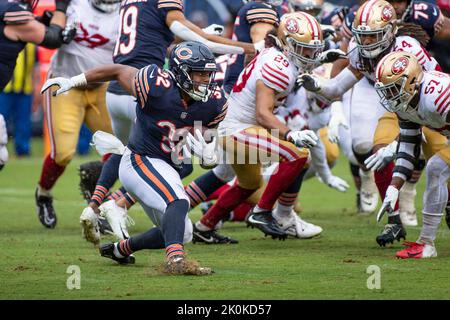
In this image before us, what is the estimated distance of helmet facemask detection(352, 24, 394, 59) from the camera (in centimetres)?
678

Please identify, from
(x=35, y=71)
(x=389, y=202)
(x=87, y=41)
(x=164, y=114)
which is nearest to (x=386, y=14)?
(x=389, y=202)

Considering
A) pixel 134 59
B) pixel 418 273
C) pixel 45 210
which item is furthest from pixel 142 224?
pixel 418 273

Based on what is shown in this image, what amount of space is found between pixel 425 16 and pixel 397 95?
1.75m

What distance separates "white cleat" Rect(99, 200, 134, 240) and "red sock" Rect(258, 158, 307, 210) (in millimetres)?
1208

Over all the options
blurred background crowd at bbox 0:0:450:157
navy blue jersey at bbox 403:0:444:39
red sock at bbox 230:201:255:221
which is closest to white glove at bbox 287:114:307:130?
red sock at bbox 230:201:255:221

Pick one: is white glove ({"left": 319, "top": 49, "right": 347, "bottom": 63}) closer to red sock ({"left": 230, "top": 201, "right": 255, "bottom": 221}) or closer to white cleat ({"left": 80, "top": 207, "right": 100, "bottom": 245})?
red sock ({"left": 230, "top": 201, "right": 255, "bottom": 221})

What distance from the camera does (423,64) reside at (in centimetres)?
683

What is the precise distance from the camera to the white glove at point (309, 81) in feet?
23.3

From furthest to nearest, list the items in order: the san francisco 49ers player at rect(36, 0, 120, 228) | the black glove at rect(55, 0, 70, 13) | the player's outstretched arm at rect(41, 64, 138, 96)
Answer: the black glove at rect(55, 0, 70, 13)
the san francisco 49ers player at rect(36, 0, 120, 228)
the player's outstretched arm at rect(41, 64, 138, 96)

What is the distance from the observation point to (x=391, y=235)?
6.75 meters

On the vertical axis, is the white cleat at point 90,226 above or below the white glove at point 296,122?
below

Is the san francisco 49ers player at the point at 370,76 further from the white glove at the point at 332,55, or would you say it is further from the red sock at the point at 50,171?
the red sock at the point at 50,171

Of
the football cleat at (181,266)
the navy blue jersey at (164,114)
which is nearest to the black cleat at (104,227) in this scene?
the navy blue jersey at (164,114)

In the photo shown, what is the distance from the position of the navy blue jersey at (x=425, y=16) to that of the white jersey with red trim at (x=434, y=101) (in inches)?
59.1
